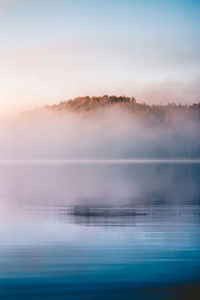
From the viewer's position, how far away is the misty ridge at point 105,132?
522ft

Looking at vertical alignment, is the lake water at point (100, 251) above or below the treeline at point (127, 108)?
below

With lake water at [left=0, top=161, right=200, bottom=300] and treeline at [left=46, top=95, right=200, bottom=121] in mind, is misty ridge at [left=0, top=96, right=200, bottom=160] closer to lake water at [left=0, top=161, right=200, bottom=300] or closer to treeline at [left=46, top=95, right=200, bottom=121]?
treeline at [left=46, top=95, right=200, bottom=121]

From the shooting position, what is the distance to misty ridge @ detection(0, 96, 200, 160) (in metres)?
159

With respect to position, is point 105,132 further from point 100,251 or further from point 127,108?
point 100,251

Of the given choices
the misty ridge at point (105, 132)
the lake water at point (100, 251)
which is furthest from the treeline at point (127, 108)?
the lake water at point (100, 251)

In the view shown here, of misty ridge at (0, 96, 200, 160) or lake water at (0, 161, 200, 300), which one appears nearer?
lake water at (0, 161, 200, 300)

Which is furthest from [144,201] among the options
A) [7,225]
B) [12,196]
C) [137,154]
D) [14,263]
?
[137,154]

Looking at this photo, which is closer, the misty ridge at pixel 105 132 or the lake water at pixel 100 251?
the lake water at pixel 100 251

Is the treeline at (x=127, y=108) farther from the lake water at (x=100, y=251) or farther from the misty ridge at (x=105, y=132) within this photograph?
the lake water at (x=100, y=251)

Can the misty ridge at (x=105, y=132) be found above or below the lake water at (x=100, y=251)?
above

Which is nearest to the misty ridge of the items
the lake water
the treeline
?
the treeline

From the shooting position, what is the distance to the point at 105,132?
7146 inches

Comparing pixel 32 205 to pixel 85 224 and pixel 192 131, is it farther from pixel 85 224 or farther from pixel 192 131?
pixel 192 131

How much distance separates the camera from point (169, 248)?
27.0ft
